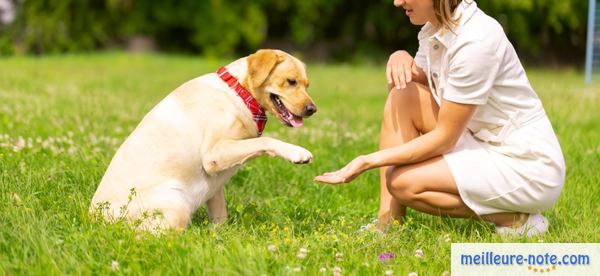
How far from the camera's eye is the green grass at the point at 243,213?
11.5 feet

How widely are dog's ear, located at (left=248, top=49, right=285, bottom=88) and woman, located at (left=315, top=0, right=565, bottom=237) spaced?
76cm

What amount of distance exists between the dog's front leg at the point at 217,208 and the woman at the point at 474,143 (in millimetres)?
796

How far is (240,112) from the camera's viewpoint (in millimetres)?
4434

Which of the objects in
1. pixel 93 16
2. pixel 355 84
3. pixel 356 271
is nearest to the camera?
pixel 356 271

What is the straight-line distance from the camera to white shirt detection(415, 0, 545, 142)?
4020 mm

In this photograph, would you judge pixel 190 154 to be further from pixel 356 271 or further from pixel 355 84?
pixel 355 84

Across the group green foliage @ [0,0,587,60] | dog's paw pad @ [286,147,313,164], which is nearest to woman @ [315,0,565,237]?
dog's paw pad @ [286,147,313,164]

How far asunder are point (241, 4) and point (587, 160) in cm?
1688

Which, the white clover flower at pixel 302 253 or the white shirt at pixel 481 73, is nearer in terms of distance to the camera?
the white clover flower at pixel 302 253

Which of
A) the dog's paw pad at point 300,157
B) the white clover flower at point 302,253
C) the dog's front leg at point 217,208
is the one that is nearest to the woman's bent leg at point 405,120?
the dog's paw pad at point 300,157

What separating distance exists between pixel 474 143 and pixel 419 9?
2.74 feet

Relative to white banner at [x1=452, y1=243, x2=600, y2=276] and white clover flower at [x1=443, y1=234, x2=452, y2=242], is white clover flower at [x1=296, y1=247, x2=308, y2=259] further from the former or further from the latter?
white clover flower at [x1=443, y1=234, x2=452, y2=242]

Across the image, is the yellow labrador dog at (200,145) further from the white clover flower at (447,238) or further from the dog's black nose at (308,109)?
the white clover flower at (447,238)

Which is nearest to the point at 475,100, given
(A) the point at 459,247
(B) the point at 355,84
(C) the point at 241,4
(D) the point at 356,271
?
(A) the point at 459,247
